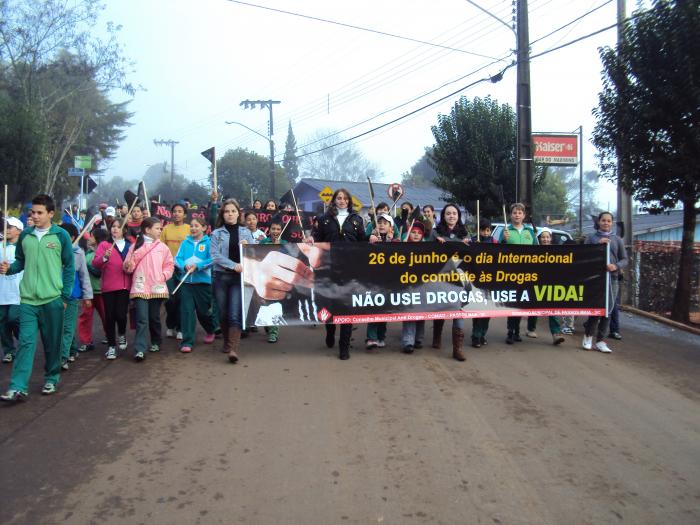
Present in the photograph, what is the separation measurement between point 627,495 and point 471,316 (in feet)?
13.0

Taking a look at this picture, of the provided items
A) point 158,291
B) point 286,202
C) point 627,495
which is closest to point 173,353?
point 158,291

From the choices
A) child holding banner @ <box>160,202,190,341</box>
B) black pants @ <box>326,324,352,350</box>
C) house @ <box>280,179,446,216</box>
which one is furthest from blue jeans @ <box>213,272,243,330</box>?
house @ <box>280,179,446,216</box>

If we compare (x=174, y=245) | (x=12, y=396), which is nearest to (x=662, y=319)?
(x=174, y=245)

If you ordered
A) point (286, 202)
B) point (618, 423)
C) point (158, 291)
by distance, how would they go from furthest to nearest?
point (286, 202), point (158, 291), point (618, 423)

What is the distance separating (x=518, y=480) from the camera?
13.8 ft

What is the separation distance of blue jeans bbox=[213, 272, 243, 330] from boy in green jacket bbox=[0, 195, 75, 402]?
1.77 meters

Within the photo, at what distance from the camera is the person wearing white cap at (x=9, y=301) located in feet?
22.5

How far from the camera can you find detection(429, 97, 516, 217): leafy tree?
2141cm

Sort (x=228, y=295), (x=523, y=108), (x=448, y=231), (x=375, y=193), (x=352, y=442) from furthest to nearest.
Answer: (x=375, y=193), (x=523, y=108), (x=448, y=231), (x=228, y=295), (x=352, y=442)

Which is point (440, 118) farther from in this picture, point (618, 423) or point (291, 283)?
point (618, 423)

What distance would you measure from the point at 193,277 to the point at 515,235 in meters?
4.21

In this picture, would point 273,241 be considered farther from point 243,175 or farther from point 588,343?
A: point 243,175

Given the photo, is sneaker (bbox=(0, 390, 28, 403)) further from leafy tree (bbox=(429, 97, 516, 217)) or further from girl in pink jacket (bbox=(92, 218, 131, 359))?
leafy tree (bbox=(429, 97, 516, 217))

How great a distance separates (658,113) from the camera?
10023 millimetres
